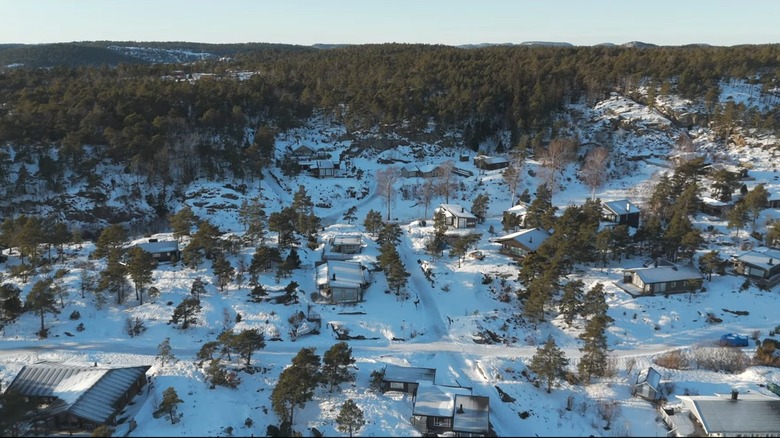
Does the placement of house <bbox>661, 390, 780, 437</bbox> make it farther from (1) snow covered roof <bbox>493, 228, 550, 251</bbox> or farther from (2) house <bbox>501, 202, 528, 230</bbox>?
(2) house <bbox>501, 202, 528, 230</bbox>

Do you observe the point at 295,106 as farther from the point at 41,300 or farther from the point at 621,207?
the point at 41,300

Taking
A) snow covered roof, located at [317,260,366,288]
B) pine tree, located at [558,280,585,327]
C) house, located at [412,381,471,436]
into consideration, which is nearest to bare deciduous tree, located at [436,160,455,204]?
snow covered roof, located at [317,260,366,288]

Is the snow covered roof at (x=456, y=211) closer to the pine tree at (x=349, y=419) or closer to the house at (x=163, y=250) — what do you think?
the house at (x=163, y=250)

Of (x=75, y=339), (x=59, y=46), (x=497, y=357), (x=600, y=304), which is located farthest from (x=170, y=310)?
(x=59, y=46)

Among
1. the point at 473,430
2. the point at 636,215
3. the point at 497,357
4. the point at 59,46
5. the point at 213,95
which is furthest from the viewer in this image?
the point at 59,46

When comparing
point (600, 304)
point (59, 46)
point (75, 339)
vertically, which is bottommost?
point (75, 339)

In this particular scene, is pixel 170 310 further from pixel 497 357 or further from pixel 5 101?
pixel 5 101

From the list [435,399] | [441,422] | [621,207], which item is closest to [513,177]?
[621,207]
